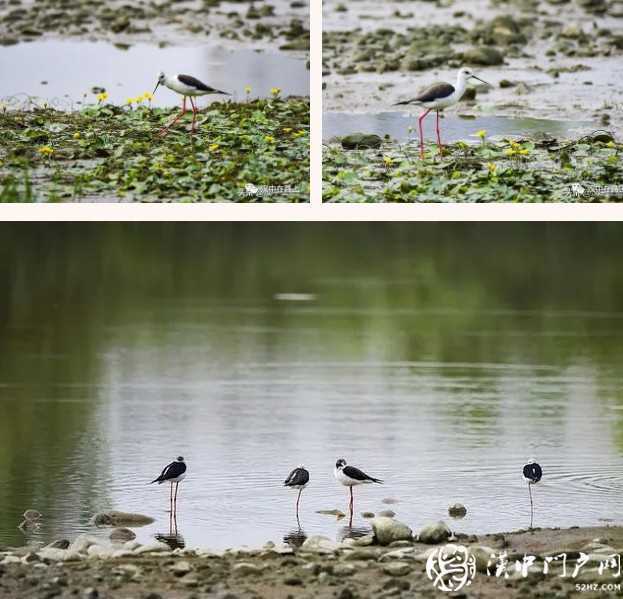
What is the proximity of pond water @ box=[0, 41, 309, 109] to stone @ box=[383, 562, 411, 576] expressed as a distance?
76.5 inches

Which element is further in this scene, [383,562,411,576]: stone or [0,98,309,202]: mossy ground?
[0,98,309,202]: mossy ground

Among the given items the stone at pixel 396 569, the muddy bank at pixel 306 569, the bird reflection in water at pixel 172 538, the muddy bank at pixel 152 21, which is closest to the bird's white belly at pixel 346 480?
the muddy bank at pixel 306 569

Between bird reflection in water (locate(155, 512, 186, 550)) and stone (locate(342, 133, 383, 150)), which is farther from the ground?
stone (locate(342, 133, 383, 150))

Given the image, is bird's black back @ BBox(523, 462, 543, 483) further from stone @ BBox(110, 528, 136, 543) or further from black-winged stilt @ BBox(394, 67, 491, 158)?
stone @ BBox(110, 528, 136, 543)

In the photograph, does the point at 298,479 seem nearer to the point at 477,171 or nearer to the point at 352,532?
the point at 352,532

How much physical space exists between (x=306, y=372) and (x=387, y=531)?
1.86 meters

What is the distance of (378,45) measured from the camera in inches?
223

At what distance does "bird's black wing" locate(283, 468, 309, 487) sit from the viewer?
205 inches

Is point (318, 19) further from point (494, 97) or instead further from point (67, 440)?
point (67, 440)

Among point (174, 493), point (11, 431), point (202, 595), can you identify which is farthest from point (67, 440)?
point (202, 595)

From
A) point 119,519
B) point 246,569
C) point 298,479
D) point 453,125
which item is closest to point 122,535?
point 119,519

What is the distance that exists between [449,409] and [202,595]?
201 centimetres

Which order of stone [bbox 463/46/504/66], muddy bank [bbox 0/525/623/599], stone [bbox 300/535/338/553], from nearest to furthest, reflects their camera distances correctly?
muddy bank [bbox 0/525/623/599], stone [bbox 300/535/338/553], stone [bbox 463/46/504/66]

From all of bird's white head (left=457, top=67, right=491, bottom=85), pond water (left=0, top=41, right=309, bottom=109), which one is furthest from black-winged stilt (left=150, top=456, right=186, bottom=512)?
bird's white head (left=457, top=67, right=491, bottom=85)
